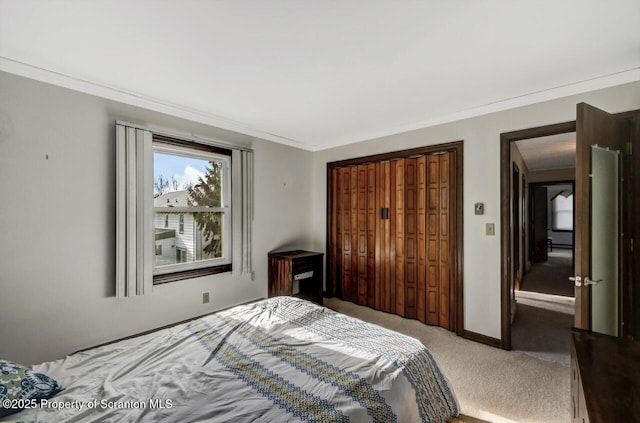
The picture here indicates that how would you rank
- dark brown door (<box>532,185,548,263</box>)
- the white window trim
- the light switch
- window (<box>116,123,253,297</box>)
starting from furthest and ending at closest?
dark brown door (<box>532,185,548,263</box>) < the white window trim < the light switch < window (<box>116,123,253,297</box>)

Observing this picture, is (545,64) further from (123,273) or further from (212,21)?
(123,273)

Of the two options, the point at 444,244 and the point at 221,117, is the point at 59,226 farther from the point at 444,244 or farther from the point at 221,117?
the point at 444,244

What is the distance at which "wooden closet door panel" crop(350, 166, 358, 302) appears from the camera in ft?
13.1

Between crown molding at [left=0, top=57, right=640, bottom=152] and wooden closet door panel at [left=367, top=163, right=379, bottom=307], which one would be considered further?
wooden closet door panel at [left=367, top=163, right=379, bottom=307]

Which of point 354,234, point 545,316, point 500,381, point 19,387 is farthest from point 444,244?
point 19,387

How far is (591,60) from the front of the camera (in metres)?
2.00

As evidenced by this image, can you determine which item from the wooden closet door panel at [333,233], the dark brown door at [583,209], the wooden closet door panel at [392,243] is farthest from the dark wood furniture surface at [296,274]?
the dark brown door at [583,209]

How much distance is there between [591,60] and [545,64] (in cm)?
30

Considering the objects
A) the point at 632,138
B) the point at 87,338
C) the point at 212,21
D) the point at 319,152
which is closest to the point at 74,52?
the point at 212,21

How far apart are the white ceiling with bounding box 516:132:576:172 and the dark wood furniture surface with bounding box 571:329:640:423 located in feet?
8.34

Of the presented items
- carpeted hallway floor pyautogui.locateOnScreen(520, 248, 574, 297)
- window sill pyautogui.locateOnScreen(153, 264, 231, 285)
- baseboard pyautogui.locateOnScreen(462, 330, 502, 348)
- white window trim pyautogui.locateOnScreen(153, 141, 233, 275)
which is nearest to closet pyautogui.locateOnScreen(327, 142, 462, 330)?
baseboard pyautogui.locateOnScreen(462, 330, 502, 348)

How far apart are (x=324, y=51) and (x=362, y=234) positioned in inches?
101

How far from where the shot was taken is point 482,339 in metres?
2.82

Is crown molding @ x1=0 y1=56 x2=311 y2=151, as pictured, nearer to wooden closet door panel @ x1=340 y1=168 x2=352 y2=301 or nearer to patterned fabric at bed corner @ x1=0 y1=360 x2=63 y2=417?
wooden closet door panel @ x1=340 y1=168 x2=352 y2=301
